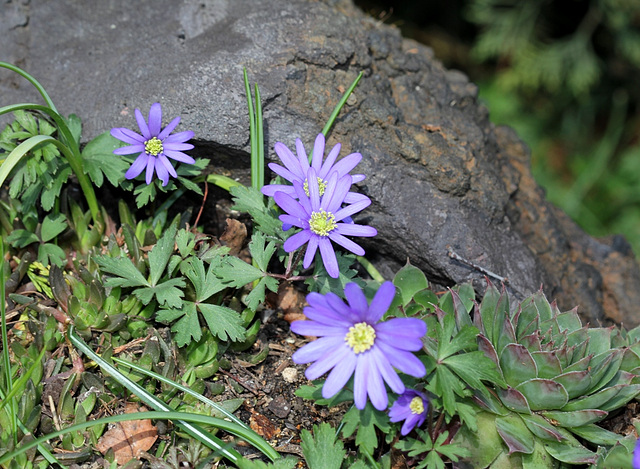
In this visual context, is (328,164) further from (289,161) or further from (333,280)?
(333,280)

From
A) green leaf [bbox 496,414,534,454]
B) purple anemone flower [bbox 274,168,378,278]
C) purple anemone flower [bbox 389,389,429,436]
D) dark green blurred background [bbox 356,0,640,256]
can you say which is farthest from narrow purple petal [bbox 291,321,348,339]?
dark green blurred background [bbox 356,0,640,256]

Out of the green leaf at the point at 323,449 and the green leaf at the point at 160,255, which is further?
the green leaf at the point at 160,255

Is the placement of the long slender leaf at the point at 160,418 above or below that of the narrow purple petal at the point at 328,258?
below

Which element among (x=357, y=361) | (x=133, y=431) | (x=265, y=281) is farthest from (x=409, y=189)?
(x=133, y=431)

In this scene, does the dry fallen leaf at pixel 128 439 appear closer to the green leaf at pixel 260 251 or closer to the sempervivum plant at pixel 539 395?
the green leaf at pixel 260 251

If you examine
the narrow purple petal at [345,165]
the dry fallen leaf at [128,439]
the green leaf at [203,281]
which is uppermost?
the narrow purple petal at [345,165]

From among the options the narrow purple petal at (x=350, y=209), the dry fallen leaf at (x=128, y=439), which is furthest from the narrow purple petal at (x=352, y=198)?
the dry fallen leaf at (x=128, y=439)

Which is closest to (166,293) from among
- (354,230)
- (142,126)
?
(142,126)
